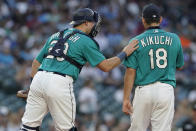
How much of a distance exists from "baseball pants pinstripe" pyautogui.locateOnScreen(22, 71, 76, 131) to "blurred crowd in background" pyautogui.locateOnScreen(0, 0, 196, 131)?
3.81m

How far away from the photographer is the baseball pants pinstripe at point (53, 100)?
7.48 meters

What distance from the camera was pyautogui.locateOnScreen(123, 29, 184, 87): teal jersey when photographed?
25.3ft

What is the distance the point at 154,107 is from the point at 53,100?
142cm

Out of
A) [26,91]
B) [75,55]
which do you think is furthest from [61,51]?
[26,91]

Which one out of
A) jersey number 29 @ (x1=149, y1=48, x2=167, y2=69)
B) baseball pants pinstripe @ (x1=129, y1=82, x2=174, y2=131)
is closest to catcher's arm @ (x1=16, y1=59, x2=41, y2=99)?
baseball pants pinstripe @ (x1=129, y1=82, x2=174, y2=131)

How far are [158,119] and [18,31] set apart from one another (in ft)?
35.2

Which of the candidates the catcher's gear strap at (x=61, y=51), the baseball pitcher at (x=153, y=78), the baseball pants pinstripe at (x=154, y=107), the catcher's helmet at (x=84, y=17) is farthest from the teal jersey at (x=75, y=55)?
the baseball pants pinstripe at (x=154, y=107)

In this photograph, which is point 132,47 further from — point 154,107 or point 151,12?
point 154,107

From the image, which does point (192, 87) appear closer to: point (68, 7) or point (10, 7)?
point (68, 7)

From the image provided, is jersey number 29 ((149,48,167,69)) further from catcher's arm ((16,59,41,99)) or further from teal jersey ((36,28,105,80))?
catcher's arm ((16,59,41,99))

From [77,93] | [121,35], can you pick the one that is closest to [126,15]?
[121,35]

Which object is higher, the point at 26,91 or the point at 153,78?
the point at 153,78

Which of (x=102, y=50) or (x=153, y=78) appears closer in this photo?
(x=153, y=78)

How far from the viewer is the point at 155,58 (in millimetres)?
7719
